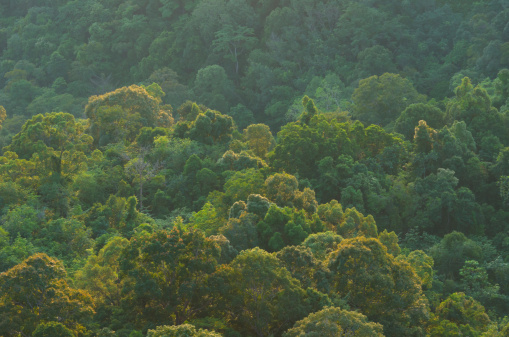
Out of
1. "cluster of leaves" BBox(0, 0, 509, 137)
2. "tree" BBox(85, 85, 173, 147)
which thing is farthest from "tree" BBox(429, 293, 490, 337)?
"cluster of leaves" BBox(0, 0, 509, 137)

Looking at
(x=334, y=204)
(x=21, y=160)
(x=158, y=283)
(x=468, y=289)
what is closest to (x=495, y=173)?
(x=468, y=289)

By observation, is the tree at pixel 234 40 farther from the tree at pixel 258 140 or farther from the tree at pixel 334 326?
the tree at pixel 334 326

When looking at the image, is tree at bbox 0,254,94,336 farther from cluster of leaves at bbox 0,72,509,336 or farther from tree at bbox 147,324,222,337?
tree at bbox 147,324,222,337

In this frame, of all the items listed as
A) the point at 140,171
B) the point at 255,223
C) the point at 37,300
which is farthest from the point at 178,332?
the point at 140,171

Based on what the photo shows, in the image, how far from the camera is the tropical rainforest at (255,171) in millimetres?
21297

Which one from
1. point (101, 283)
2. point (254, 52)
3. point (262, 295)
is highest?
point (262, 295)

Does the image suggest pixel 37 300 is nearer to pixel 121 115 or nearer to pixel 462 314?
pixel 462 314

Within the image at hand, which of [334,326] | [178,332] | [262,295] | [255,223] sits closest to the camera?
[178,332]

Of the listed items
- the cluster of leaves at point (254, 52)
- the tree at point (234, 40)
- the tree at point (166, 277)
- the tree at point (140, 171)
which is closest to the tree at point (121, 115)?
the tree at point (140, 171)

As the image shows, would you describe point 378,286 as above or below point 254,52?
above

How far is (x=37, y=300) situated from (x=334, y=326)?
28.1 ft

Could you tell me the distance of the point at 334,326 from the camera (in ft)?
59.9

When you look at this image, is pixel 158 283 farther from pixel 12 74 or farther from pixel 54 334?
pixel 12 74

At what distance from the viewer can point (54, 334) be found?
18547 millimetres
